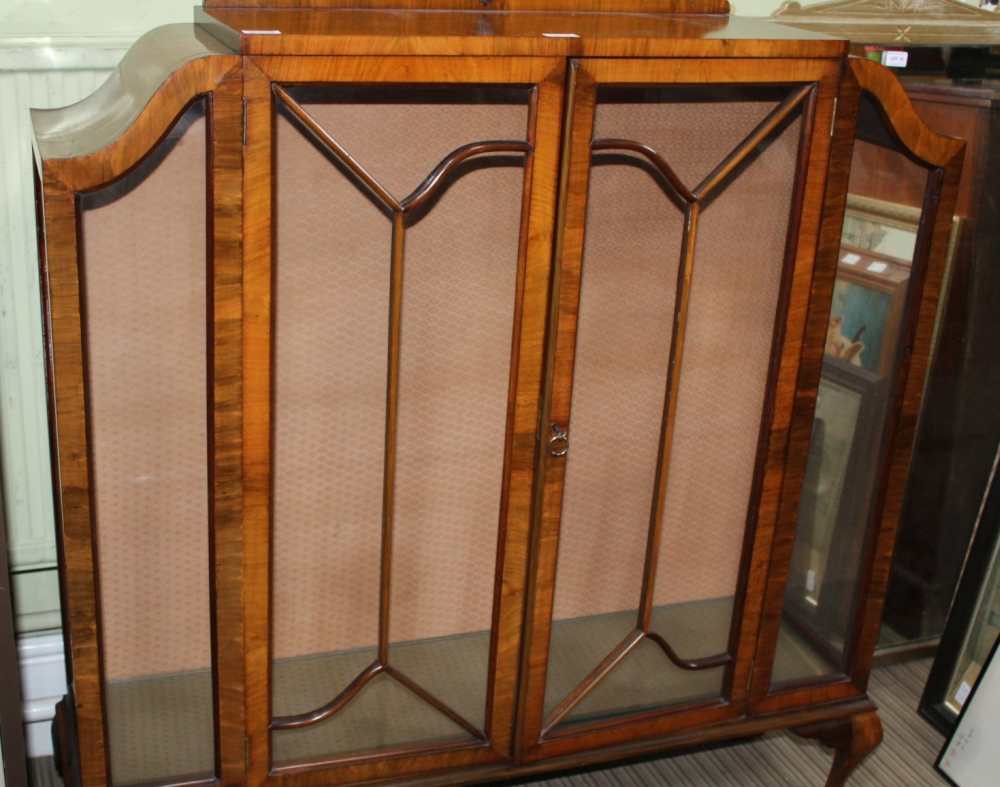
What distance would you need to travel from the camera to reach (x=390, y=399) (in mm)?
1045

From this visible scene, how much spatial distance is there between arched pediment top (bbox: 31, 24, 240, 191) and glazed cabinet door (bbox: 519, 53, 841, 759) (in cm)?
29

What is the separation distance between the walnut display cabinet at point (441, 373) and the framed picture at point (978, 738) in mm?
384

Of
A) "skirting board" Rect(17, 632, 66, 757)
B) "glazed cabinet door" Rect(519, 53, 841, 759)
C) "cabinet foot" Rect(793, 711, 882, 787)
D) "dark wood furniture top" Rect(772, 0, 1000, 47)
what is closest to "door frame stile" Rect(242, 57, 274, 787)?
"glazed cabinet door" Rect(519, 53, 841, 759)

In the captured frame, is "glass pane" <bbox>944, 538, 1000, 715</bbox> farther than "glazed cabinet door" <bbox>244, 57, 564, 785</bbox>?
Yes

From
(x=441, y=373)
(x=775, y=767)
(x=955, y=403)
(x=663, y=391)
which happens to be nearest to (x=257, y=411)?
(x=441, y=373)

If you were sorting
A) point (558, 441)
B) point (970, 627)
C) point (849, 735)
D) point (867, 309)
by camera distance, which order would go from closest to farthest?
point (558, 441) < point (867, 309) < point (849, 735) < point (970, 627)

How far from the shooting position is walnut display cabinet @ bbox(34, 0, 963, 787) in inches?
36.9

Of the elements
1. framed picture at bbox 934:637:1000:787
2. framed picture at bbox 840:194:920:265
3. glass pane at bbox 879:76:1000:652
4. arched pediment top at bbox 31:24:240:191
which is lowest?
framed picture at bbox 934:637:1000:787

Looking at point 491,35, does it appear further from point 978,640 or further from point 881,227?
point 978,640

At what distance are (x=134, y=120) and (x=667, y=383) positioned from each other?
53cm

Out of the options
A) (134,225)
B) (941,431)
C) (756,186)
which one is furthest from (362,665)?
(941,431)

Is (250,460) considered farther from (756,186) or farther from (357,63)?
(756,186)

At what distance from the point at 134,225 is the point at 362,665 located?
0.45 m

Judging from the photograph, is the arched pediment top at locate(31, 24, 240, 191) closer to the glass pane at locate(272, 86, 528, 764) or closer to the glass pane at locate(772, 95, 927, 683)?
the glass pane at locate(272, 86, 528, 764)
